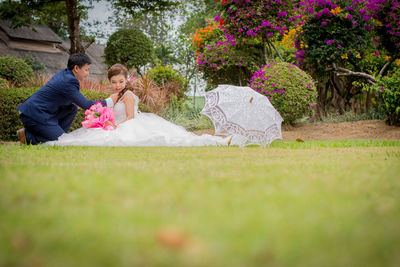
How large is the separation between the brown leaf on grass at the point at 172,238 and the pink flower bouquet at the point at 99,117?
17.3ft

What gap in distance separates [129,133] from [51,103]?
60.7 inches

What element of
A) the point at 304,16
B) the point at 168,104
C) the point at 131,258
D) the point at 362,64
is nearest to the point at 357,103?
the point at 362,64

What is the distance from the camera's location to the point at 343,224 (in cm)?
149

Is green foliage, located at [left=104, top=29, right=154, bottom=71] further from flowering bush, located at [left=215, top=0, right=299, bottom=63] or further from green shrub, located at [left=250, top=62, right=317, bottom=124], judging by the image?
green shrub, located at [left=250, top=62, right=317, bottom=124]

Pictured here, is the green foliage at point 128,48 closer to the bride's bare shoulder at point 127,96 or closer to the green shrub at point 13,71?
the green shrub at point 13,71

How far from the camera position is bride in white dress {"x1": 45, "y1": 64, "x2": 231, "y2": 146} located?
19.7 feet

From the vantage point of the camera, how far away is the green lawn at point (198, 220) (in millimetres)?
1186

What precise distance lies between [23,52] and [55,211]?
27.9m

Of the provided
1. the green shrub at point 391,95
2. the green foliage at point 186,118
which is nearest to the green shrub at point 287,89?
the green shrub at point 391,95

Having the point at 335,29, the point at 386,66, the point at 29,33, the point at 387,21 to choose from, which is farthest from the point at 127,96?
the point at 29,33

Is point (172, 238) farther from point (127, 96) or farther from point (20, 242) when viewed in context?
point (127, 96)

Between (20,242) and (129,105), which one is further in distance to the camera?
(129,105)

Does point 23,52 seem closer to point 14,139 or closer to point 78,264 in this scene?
point 14,139

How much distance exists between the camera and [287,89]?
30.1 feet
